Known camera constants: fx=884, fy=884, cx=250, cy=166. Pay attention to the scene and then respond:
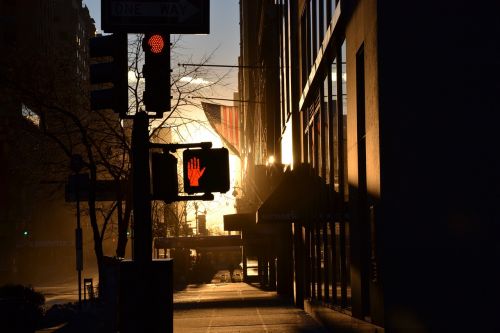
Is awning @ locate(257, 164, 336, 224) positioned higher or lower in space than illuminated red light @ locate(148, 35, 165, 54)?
lower

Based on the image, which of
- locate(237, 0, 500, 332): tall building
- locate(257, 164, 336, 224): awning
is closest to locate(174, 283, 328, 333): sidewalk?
locate(257, 164, 336, 224): awning

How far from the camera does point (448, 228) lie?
11.7 m

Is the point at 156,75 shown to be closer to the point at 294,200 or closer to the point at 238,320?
the point at 238,320

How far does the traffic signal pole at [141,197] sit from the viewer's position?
7.40 meters

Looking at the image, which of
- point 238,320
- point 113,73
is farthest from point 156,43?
point 238,320

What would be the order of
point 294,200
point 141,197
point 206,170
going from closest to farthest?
point 141,197 < point 206,170 < point 294,200

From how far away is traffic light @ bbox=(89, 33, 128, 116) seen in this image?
7.71m

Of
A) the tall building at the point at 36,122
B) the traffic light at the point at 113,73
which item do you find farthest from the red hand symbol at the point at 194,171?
the tall building at the point at 36,122

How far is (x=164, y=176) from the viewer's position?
25.3ft

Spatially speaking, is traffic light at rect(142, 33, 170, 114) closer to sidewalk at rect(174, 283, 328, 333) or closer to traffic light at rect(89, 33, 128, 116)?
traffic light at rect(89, 33, 128, 116)

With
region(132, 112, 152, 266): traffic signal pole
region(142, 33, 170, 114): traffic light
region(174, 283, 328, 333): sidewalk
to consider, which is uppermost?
region(142, 33, 170, 114): traffic light

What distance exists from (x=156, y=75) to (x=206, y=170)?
0.94m

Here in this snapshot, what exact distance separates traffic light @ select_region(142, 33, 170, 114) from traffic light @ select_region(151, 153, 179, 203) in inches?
17.0

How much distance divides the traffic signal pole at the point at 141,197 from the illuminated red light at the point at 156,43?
663 mm
